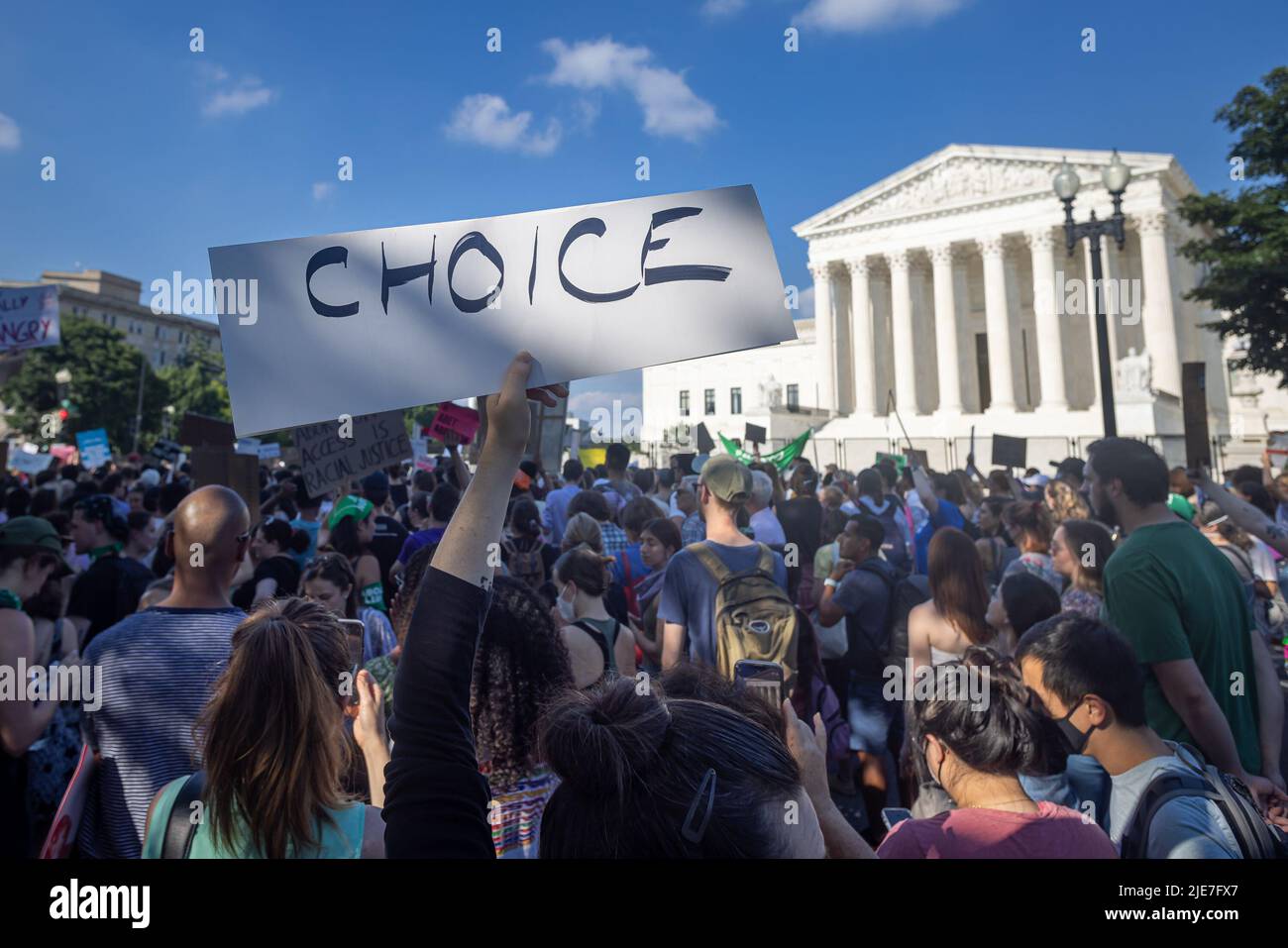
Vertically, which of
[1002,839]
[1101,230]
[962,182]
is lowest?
[1002,839]

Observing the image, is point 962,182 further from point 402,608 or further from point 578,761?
point 578,761

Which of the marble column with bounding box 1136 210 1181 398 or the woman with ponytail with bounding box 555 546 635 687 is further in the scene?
the marble column with bounding box 1136 210 1181 398

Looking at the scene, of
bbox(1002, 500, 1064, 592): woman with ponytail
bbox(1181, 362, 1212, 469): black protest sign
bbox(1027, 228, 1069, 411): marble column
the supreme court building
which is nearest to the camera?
bbox(1002, 500, 1064, 592): woman with ponytail

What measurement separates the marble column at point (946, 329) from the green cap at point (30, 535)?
40714mm

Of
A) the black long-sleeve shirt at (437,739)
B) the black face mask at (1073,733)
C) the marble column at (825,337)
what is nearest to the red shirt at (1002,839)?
the black face mask at (1073,733)

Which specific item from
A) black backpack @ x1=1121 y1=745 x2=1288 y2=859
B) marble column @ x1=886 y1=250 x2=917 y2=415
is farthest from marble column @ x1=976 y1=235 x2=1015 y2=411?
black backpack @ x1=1121 y1=745 x2=1288 y2=859

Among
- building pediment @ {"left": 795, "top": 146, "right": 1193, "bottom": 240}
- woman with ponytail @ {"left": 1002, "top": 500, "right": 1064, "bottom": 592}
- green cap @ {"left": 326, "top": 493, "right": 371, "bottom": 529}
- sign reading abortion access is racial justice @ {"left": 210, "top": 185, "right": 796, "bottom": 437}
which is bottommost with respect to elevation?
woman with ponytail @ {"left": 1002, "top": 500, "right": 1064, "bottom": 592}

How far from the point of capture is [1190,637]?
8.74ft

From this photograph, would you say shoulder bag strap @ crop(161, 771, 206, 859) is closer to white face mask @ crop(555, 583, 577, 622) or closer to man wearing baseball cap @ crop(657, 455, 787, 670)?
man wearing baseball cap @ crop(657, 455, 787, 670)

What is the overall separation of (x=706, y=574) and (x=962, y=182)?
1718 inches

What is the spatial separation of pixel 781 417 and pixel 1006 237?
48.3 feet

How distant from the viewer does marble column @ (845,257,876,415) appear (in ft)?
139

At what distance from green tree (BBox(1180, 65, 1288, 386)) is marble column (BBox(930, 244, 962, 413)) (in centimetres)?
1380

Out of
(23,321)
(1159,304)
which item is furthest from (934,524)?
(1159,304)
